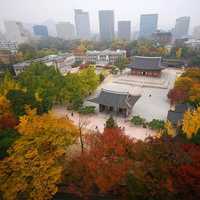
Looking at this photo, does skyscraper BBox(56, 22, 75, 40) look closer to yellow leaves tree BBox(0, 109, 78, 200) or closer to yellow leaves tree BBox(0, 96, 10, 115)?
yellow leaves tree BBox(0, 96, 10, 115)

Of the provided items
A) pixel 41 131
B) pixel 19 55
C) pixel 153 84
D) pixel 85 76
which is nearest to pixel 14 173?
pixel 41 131

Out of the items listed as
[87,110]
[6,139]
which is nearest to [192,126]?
[87,110]

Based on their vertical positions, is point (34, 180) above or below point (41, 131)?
below

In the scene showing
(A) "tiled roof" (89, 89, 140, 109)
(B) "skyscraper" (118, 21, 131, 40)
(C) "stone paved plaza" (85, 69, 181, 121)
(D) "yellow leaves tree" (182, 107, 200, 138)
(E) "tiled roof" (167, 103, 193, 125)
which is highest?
(B) "skyscraper" (118, 21, 131, 40)

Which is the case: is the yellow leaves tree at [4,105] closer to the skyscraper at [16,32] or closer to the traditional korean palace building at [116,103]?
the traditional korean palace building at [116,103]

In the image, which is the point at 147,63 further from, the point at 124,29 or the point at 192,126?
the point at 124,29

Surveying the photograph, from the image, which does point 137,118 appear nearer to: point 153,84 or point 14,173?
point 14,173

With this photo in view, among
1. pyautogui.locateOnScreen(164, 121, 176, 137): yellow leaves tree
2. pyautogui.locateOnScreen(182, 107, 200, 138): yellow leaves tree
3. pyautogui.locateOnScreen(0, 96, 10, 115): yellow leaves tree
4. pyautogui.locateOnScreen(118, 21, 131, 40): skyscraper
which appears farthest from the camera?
pyautogui.locateOnScreen(118, 21, 131, 40): skyscraper

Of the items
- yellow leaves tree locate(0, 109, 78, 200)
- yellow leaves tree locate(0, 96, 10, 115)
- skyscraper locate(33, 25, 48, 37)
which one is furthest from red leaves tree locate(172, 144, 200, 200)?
skyscraper locate(33, 25, 48, 37)
